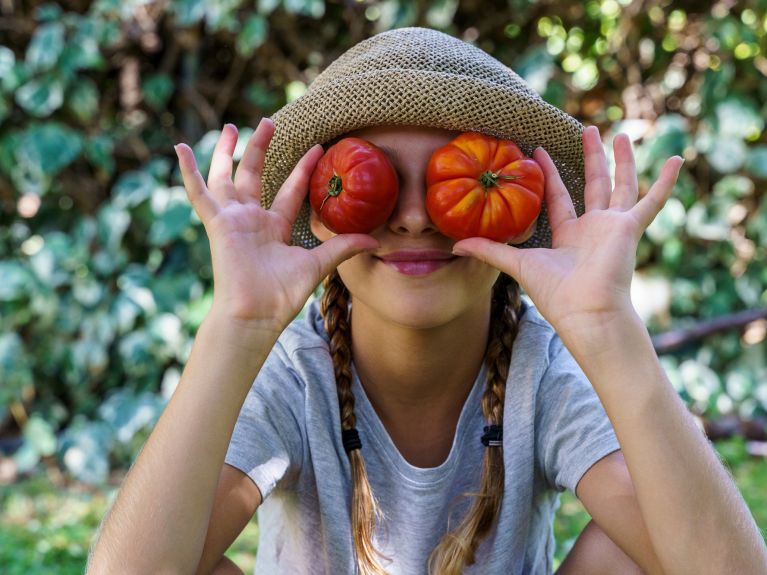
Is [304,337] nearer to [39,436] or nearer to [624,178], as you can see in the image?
[624,178]

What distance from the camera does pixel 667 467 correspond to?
5.27 feet

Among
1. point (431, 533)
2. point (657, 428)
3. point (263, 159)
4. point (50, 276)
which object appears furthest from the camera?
point (50, 276)

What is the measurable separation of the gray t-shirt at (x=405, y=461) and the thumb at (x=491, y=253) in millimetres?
399

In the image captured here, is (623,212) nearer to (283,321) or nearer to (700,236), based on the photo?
(283,321)

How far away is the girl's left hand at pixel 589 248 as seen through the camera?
169 cm

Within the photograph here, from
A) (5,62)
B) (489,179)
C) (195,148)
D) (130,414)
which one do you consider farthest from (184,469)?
(5,62)

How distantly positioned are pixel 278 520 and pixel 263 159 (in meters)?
0.97

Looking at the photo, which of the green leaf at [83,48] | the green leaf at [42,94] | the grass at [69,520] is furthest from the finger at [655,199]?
the green leaf at [42,94]

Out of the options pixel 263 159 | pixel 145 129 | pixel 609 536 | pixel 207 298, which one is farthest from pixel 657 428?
pixel 145 129

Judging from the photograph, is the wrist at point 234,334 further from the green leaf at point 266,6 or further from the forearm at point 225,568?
the green leaf at point 266,6

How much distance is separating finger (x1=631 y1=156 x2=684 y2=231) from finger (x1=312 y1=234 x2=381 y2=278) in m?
0.56

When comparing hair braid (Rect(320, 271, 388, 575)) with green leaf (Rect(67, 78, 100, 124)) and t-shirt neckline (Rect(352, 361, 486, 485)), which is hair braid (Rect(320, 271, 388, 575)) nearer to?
t-shirt neckline (Rect(352, 361, 486, 485))

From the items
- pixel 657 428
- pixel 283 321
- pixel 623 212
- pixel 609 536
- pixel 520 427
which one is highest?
pixel 623 212

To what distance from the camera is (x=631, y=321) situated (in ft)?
5.49
